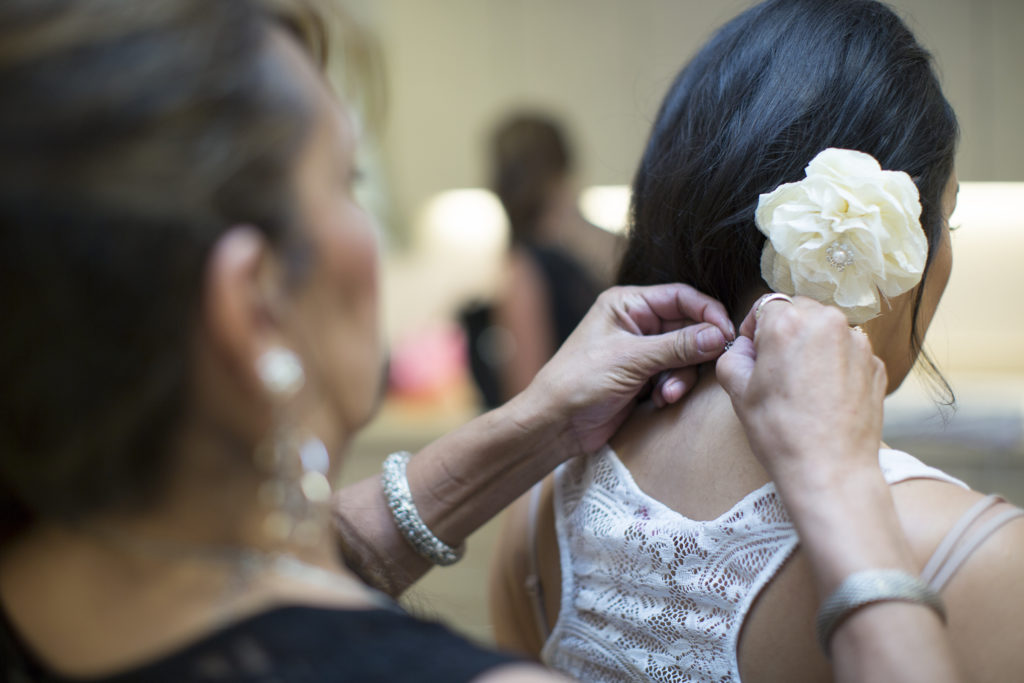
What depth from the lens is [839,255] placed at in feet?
2.87

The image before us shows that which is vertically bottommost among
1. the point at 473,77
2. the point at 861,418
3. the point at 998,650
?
the point at 473,77

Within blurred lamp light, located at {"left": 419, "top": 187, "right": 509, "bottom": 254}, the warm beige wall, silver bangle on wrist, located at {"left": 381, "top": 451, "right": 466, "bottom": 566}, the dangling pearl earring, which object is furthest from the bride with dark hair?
blurred lamp light, located at {"left": 419, "top": 187, "right": 509, "bottom": 254}

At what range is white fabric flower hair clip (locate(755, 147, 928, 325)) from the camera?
86cm

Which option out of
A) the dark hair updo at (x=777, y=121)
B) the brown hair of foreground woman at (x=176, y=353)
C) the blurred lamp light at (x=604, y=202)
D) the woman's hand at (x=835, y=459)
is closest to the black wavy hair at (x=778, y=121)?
the dark hair updo at (x=777, y=121)

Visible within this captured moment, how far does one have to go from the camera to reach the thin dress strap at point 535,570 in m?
1.17

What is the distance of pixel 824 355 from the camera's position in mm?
807

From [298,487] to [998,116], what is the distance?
3.94 meters

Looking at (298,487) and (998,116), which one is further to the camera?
(998,116)

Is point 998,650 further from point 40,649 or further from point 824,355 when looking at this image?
point 40,649

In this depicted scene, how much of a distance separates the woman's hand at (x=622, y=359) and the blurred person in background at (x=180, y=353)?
0.42 m

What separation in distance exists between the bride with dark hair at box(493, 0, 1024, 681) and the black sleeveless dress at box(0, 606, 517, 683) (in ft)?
1.12

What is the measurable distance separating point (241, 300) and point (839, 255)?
58 centimetres

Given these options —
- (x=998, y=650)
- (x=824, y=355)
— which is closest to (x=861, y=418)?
(x=824, y=355)

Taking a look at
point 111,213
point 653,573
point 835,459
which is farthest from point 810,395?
point 111,213
